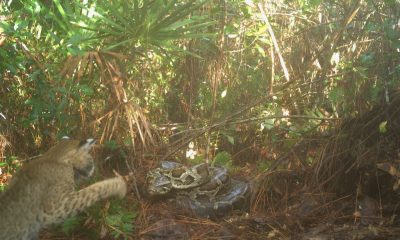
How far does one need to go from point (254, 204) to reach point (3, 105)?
13.4ft

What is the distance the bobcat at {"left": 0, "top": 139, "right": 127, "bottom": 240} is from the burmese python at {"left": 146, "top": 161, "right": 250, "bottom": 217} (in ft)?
4.83

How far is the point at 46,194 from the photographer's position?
367 centimetres

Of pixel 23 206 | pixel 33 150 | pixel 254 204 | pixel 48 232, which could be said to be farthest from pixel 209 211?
pixel 33 150

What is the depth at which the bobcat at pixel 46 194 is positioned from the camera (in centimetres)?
350

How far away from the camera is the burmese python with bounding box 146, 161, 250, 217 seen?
211 inches

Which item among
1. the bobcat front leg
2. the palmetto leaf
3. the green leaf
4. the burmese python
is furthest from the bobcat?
the green leaf

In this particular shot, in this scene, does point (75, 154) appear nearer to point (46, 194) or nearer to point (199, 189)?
point (46, 194)

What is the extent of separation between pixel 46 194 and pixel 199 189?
249cm

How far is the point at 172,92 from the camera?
8.73 m

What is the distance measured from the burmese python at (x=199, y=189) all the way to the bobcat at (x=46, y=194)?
147 cm

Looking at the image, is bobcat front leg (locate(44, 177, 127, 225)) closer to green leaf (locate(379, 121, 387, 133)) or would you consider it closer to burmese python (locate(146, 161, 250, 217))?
burmese python (locate(146, 161, 250, 217))

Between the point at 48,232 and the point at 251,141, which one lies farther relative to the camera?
the point at 251,141

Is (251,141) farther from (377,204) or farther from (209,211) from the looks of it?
(377,204)

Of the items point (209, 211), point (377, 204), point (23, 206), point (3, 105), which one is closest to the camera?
point (23, 206)
